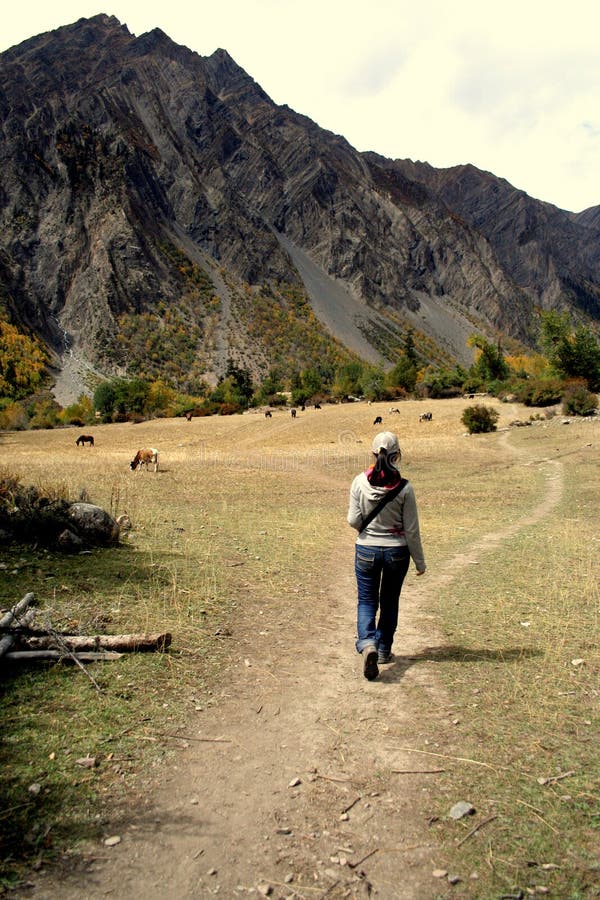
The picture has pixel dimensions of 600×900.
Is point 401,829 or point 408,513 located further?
point 408,513

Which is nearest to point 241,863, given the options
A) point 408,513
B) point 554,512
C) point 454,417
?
point 408,513

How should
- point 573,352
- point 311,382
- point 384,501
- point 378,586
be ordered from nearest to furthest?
point 384,501 < point 378,586 < point 573,352 < point 311,382

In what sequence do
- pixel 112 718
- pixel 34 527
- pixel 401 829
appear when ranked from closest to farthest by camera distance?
pixel 401 829 < pixel 112 718 < pixel 34 527

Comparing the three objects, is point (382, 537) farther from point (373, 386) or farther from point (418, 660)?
point (373, 386)

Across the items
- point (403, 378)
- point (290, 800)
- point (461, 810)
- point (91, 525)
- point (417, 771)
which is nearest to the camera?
point (461, 810)

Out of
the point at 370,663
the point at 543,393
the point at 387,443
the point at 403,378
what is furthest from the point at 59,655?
the point at 403,378

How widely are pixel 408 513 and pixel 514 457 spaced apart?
24.5 metres

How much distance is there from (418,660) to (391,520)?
1695 mm

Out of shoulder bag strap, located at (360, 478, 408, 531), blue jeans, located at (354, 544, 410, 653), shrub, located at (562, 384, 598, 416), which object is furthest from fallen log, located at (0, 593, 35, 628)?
shrub, located at (562, 384, 598, 416)

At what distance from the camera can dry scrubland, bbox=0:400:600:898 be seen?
3746 mm

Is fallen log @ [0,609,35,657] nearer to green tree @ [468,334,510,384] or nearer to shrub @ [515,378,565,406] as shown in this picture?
shrub @ [515,378,565,406]

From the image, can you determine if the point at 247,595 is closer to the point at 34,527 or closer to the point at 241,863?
Result: the point at 34,527

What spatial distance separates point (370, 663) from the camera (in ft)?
19.2

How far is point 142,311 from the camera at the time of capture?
161750mm
